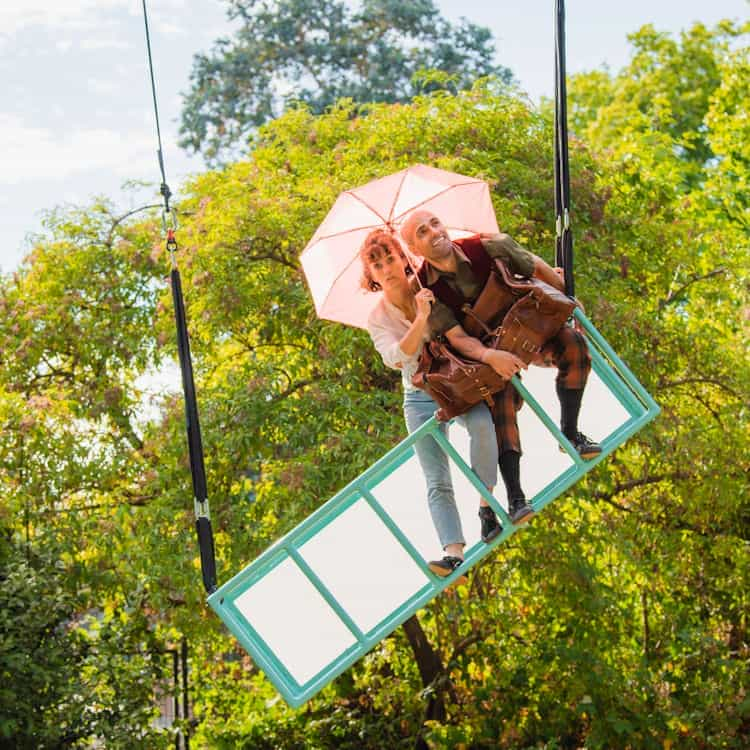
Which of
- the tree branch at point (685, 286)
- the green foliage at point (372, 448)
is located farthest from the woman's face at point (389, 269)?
the tree branch at point (685, 286)

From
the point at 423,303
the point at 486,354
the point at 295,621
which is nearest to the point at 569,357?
the point at 486,354

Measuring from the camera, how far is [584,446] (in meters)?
4.31

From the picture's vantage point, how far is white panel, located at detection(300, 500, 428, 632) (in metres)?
4.38

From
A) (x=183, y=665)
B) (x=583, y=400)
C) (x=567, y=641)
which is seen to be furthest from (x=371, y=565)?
(x=183, y=665)

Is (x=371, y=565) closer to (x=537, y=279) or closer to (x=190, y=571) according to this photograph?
(x=537, y=279)

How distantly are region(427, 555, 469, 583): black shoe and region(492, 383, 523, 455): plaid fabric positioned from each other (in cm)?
40

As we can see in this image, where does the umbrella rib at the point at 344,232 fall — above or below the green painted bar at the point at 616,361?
above

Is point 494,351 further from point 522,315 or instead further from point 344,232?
point 344,232

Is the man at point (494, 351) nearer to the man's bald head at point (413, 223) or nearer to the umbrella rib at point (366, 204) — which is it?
the man's bald head at point (413, 223)

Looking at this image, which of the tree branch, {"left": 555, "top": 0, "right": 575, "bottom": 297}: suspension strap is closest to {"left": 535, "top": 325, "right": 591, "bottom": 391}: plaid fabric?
{"left": 555, "top": 0, "right": 575, "bottom": 297}: suspension strap

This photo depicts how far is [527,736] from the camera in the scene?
30.3 feet

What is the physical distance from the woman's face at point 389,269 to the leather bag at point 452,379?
23cm

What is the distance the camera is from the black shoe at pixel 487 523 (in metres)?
4.35

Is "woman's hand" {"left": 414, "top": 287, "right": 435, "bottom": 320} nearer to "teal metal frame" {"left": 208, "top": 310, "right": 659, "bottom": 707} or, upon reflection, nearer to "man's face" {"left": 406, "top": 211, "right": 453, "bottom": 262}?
"man's face" {"left": 406, "top": 211, "right": 453, "bottom": 262}
